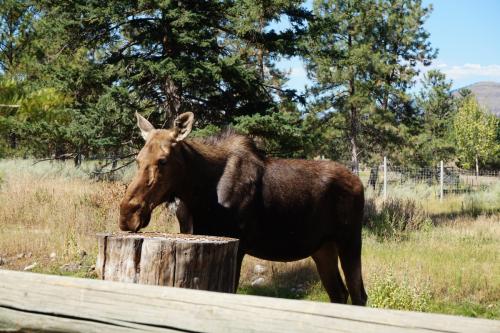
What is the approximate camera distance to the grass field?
7477mm

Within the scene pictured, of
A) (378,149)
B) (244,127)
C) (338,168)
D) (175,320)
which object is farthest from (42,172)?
(378,149)

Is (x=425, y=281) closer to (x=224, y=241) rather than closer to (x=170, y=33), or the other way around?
(x=224, y=241)

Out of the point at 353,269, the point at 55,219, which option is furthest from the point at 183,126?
the point at 55,219

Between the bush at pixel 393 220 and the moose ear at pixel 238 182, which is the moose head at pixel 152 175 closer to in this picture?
the moose ear at pixel 238 182

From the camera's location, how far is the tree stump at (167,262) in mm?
2971

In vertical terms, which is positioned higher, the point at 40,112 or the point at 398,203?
the point at 40,112

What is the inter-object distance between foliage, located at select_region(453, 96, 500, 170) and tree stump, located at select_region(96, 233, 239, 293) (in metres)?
47.2

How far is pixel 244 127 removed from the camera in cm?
1216

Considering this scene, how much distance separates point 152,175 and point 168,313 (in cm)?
301

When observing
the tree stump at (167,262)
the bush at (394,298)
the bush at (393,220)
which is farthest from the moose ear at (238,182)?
the bush at (393,220)

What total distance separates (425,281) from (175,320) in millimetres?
6608

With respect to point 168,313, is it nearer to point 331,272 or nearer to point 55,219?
point 331,272

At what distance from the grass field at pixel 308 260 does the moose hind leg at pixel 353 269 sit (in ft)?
0.57

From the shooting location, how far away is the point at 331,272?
21.7ft
